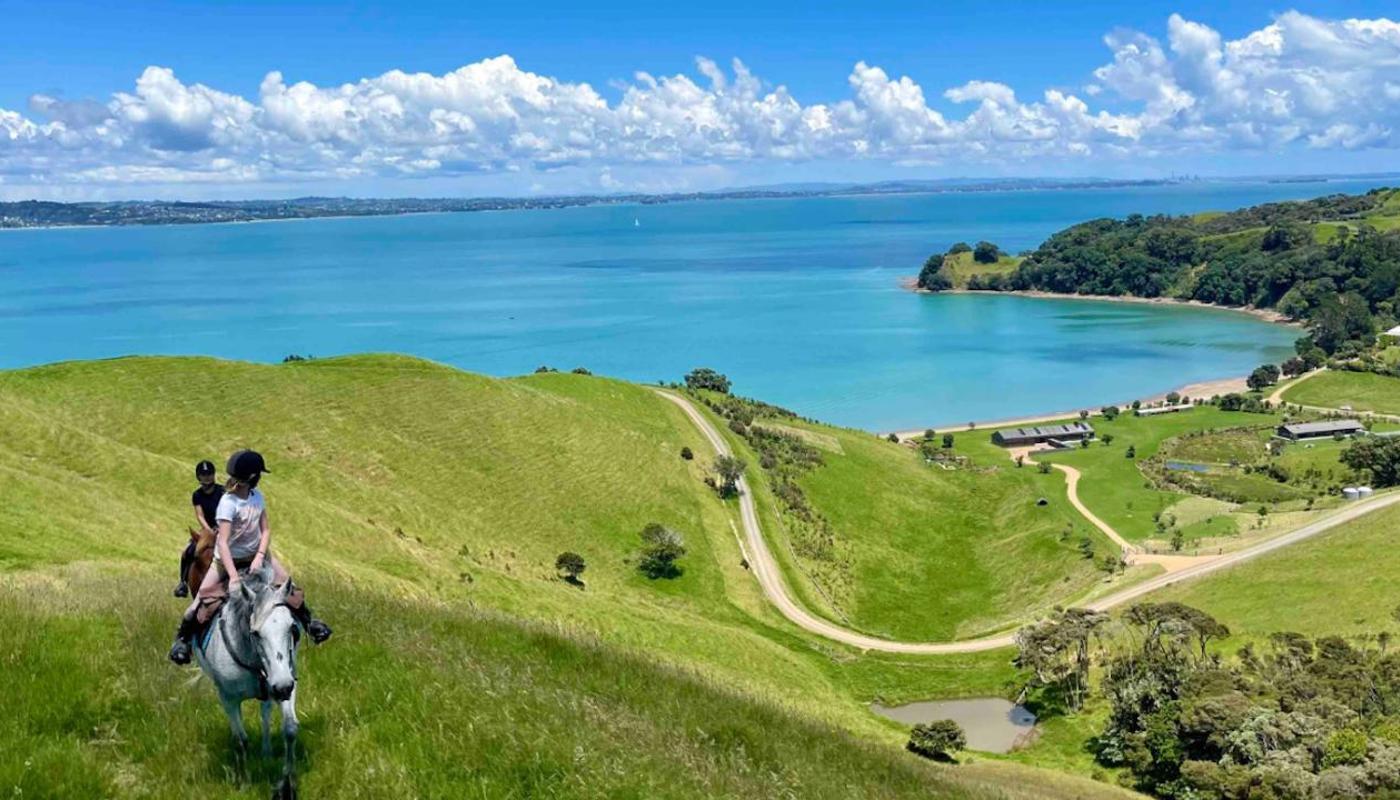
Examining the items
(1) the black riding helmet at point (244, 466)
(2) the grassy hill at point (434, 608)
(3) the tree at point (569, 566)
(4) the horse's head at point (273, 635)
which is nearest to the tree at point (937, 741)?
(2) the grassy hill at point (434, 608)

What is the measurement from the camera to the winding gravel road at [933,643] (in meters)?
48.7

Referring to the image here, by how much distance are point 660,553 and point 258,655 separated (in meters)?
46.6

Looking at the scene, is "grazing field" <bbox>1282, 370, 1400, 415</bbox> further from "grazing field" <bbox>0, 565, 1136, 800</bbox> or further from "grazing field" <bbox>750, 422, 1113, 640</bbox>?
"grazing field" <bbox>0, 565, 1136, 800</bbox>

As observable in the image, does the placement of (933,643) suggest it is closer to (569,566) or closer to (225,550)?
(569,566)

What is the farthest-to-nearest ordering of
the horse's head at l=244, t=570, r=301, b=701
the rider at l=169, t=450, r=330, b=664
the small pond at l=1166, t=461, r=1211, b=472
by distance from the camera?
1. the small pond at l=1166, t=461, r=1211, b=472
2. the rider at l=169, t=450, r=330, b=664
3. the horse's head at l=244, t=570, r=301, b=701

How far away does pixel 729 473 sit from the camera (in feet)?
218

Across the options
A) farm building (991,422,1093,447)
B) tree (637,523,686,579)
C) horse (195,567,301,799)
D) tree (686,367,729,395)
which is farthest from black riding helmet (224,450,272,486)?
farm building (991,422,1093,447)

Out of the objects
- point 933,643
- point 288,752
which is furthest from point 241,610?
point 933,643

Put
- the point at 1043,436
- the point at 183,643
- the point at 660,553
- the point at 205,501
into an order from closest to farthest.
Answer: the point at 183,643 → the point at 205,501 → the point at 660,553 → the point at 1043,436

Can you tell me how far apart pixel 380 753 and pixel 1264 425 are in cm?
11455

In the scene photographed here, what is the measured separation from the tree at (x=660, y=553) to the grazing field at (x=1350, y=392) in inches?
3876

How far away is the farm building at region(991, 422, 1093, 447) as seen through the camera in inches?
3900

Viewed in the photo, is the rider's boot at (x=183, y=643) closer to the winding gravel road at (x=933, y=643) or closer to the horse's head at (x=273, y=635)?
the horse's head at (x=273, y=635)

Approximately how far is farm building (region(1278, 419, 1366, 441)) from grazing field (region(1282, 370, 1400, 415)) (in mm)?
18314
